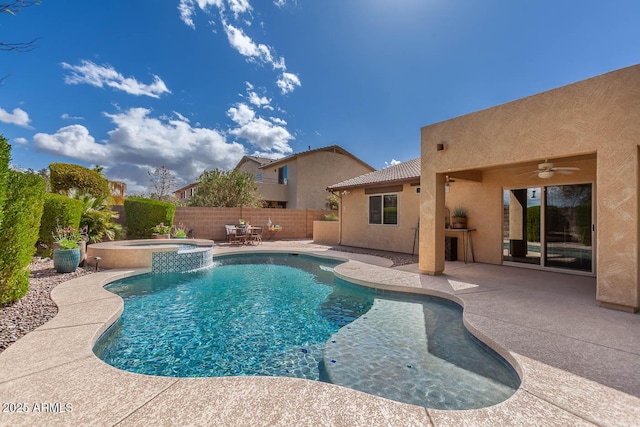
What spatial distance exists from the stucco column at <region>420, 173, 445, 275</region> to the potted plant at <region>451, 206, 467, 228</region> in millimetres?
2615

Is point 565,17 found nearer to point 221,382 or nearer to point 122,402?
point 221,382

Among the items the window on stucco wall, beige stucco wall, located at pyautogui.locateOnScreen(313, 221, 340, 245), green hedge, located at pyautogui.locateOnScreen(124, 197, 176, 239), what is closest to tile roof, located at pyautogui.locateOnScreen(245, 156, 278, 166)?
beige stucco wall, located at pyautogui.locateOnScreen(313, 221, 340, 245)

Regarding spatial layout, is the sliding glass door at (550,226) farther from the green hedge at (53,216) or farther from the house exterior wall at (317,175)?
the house exterior wall at (317,175)

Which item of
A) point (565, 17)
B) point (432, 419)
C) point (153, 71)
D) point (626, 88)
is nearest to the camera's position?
point (432, 419)

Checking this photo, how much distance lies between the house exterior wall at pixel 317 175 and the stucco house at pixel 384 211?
11.0m

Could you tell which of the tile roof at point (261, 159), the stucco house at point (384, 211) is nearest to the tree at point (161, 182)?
the tile roof at point (261, 159)

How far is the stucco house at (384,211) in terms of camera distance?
39.7 ft

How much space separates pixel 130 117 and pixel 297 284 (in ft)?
49.4

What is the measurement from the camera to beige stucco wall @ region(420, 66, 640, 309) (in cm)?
466

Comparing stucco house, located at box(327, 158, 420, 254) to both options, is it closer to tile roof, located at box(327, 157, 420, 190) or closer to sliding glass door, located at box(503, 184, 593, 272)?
tile roof, located at box(327, 157, 420, 190)

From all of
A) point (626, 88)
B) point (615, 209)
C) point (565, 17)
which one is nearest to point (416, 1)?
point (565, 17)

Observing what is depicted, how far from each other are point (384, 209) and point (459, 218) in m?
3.87

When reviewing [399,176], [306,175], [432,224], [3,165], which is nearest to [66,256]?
[3,165]

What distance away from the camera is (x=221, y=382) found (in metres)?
A: 2.71
